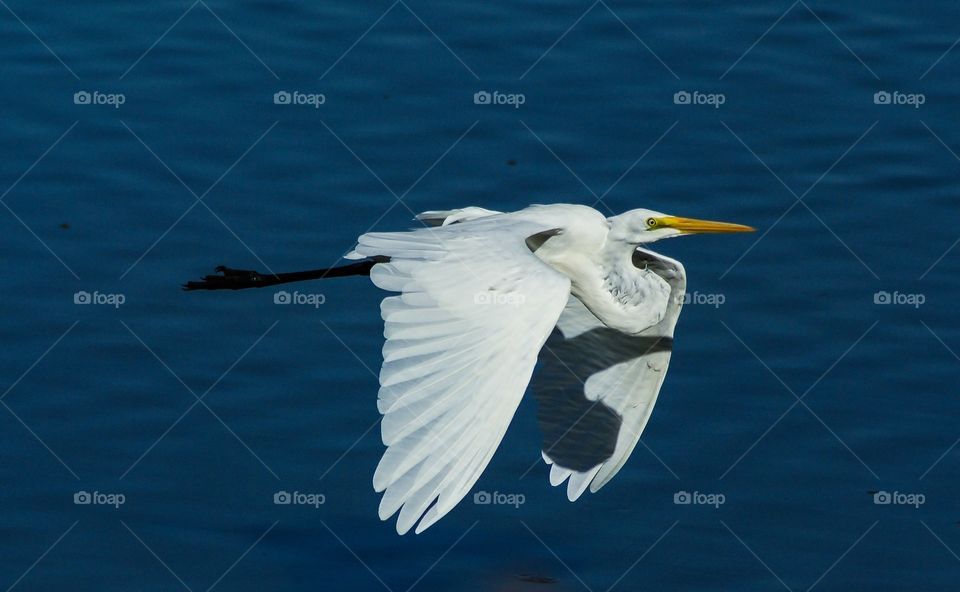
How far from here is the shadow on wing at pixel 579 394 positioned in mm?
8797

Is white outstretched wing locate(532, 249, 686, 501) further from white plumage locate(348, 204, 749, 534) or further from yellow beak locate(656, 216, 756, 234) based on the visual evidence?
yellow beak locate(656, 216, 756, 234)

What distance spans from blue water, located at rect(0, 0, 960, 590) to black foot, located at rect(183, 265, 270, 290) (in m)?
0.58

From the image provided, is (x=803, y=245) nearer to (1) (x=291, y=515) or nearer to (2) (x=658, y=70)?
(2) (x=658, y=70)

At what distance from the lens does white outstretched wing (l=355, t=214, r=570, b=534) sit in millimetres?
6773

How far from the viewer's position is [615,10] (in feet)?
44.7

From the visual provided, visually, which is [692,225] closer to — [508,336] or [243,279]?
[508,336]

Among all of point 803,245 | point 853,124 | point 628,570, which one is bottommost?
point 628,570

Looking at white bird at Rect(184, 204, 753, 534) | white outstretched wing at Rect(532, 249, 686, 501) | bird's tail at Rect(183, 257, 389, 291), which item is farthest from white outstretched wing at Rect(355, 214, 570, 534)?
bird's tail at Rect(183, 257, 389, 291)


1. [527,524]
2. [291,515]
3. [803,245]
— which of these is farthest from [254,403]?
[803,245]

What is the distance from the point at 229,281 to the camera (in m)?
10.1

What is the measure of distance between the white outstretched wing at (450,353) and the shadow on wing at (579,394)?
3.72 feet

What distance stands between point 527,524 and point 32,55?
5288mm

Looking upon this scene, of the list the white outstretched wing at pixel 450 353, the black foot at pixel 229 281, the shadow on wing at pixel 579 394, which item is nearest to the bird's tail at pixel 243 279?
the black foot at pixel 229 281

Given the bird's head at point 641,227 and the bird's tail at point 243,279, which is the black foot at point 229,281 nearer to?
the bird's tail at point 243,279
